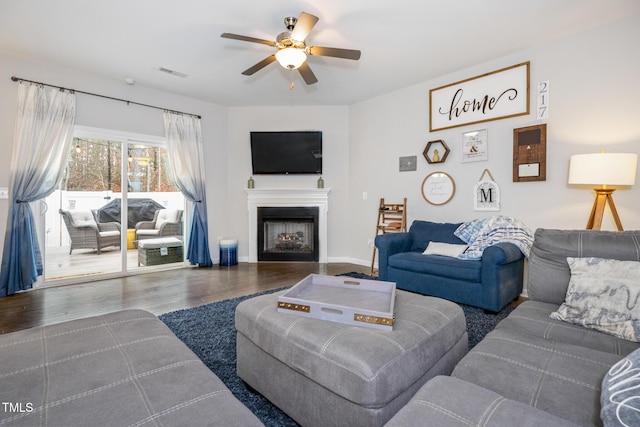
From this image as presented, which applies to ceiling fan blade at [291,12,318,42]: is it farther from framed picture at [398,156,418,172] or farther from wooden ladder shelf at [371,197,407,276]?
wooden ladder shelf at [371,197,407,276]

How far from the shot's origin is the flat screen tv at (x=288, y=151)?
507cm

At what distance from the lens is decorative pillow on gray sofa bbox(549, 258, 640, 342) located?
1.35 metres

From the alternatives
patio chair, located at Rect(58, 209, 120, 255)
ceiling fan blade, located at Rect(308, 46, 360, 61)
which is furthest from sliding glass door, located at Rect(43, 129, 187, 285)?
ceiling fan blade, located at Rect(308, 46, 360, 61)

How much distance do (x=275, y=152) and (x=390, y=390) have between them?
443 cm

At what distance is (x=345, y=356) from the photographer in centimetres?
116

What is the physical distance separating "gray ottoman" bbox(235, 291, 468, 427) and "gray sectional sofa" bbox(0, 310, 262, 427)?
1.31ft

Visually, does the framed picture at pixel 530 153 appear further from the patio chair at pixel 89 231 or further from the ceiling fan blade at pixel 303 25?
the patio chair at pixel 89 231

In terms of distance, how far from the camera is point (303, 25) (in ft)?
7.79

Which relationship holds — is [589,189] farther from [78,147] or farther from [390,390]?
[78,147]

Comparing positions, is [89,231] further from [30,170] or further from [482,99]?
[482,99]

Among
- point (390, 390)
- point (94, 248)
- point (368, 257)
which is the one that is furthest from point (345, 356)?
point (94, 248)

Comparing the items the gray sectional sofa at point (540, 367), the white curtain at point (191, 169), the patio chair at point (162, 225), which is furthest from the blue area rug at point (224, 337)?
the patio chair at point (162, 225)

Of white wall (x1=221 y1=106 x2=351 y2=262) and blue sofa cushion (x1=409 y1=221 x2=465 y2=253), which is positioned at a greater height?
white wall (x1=221 y1=106 x2=351 y2=262)

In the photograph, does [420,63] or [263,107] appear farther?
[263,107]
